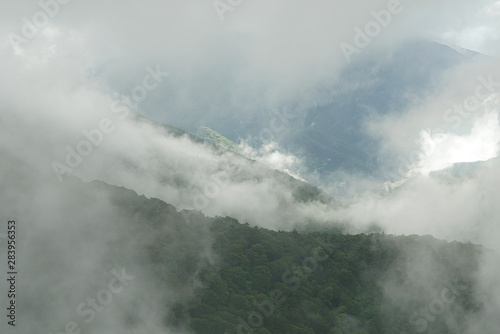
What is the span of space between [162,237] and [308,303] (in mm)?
36272

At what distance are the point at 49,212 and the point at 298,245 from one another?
66.6 m

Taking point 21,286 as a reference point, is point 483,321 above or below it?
above

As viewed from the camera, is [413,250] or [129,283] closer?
[129,283]

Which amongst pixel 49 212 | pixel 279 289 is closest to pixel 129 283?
pixel 49 212

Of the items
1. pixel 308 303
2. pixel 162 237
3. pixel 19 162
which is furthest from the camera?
pixel 19 162

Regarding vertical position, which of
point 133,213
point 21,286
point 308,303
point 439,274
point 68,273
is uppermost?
point 439,274

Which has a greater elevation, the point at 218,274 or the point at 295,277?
the point at 295,277

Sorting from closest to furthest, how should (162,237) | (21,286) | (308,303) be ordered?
(21,286)
(308,303)
(162,237)

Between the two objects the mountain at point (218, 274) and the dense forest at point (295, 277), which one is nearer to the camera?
the mountain at point (218, 274)

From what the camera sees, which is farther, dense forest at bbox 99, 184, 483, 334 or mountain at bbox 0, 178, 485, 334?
dense forest at bbox 99, 184, 483, 334

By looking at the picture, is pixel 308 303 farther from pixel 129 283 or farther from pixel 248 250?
pixel 129 283

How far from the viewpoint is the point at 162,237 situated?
9894 centimetres

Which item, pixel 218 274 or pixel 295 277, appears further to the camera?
pixel 295 277

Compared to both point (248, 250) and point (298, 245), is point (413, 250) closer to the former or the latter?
point (298, 245)
